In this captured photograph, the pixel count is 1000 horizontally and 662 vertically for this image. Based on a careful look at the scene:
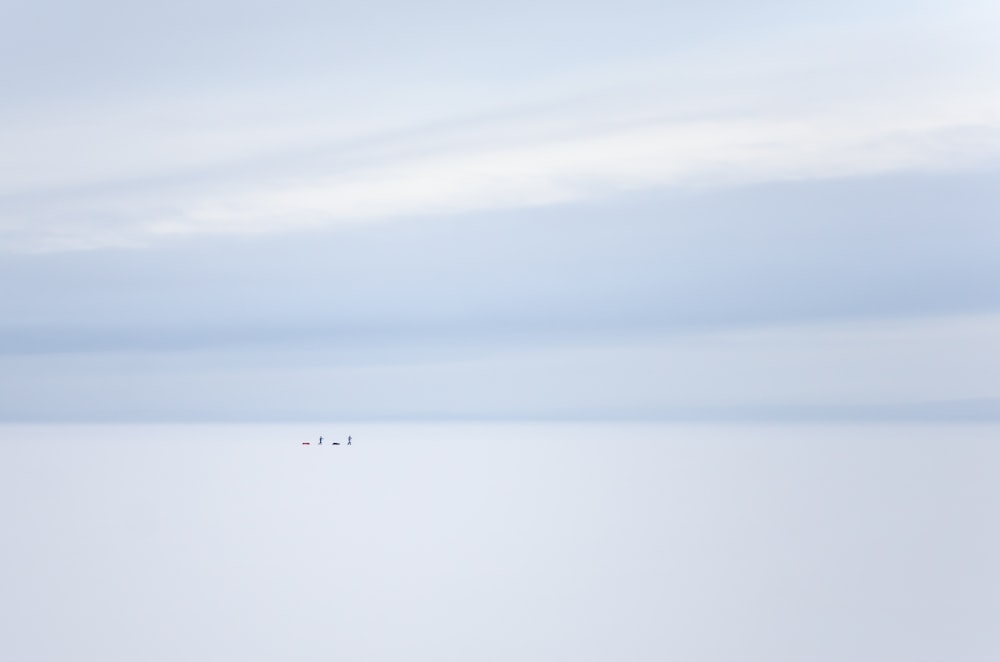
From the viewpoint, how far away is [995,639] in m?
40.3

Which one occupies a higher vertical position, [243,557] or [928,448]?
[928,448]

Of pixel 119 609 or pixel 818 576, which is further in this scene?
pixel 818 576

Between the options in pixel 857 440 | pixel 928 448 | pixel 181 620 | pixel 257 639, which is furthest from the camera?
pixel 857 440

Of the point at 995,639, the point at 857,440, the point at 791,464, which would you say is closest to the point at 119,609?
the point at 995,639

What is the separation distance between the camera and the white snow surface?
39844 millimetres

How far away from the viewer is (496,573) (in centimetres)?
5097

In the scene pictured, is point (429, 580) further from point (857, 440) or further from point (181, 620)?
point (857, 440)

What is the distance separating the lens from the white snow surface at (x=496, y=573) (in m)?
39.8

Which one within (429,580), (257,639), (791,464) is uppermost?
(791,464)

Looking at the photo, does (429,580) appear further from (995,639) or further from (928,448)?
(928,448)

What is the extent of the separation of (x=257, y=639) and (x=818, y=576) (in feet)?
69.3

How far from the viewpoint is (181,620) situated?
43.2 metres

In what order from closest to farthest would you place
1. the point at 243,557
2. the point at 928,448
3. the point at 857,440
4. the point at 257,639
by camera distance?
→ the point at 257,639, the point at 243,557, the point at 928,448, the point at 857,440

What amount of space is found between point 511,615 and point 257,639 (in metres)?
8.24
